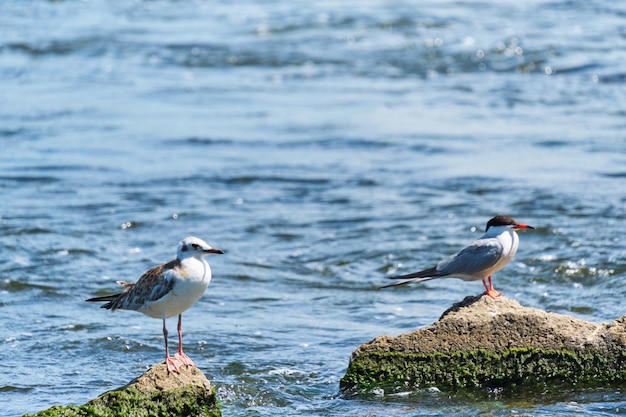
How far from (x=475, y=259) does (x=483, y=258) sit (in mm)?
60

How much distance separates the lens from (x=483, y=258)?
25.5ft

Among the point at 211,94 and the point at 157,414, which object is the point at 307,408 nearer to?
the point at 157,414

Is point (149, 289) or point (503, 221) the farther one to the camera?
point (503, 221)

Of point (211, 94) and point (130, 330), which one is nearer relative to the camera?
point (130, 330)

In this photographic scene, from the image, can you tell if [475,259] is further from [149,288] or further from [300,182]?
[300,182]

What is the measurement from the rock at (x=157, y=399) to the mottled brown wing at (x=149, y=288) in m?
0.46

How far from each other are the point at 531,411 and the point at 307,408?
1.62 meters

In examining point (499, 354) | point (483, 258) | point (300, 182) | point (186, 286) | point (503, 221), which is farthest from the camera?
point (300, 182)

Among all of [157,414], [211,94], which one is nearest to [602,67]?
[211,94]

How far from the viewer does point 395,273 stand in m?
11.6

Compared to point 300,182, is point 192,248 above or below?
above

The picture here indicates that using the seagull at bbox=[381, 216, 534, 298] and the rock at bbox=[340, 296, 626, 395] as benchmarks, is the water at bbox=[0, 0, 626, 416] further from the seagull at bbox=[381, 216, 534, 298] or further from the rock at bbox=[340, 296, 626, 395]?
the seagull at bbox=[381, 216, 534, 298]

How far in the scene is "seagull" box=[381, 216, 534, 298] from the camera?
25.5ft

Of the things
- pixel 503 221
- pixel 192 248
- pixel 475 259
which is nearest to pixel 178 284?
pixel 192 248
